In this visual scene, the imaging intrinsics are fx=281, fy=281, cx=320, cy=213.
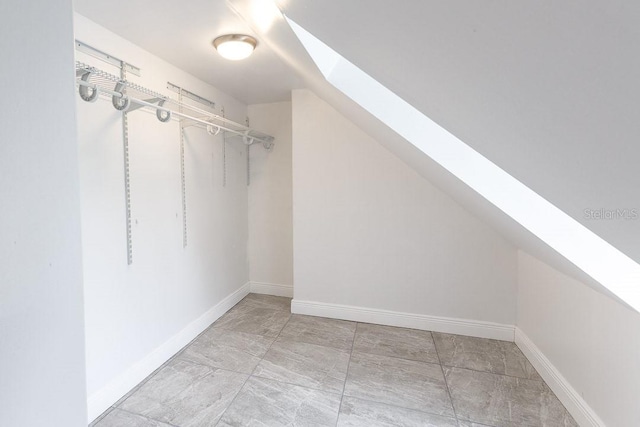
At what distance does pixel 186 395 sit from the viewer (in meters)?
1.73

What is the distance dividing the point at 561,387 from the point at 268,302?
248cm

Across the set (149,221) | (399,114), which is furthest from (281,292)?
(399,114)

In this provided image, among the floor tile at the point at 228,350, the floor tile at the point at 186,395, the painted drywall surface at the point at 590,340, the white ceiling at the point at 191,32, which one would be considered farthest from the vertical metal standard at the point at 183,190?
the painted drywall surface at the point at 590,340

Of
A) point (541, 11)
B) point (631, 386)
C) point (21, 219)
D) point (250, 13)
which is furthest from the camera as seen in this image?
point (250, 13)

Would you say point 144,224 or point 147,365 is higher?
point 144,224

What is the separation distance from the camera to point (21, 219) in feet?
1.46

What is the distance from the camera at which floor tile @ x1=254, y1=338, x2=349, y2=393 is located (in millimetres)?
1858

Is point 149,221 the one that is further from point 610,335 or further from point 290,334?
point 610,335

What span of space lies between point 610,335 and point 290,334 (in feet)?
6.70

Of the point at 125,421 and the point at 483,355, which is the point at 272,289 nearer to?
the point at 125,421

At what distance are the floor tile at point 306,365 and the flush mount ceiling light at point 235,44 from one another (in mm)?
2085

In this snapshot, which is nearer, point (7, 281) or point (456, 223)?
point (7, 281)

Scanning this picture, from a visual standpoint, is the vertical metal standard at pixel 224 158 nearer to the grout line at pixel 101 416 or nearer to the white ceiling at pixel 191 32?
the white ceiling at pixel 191 32

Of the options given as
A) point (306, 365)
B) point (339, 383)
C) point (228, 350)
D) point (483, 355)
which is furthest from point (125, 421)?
point (483, 355)
